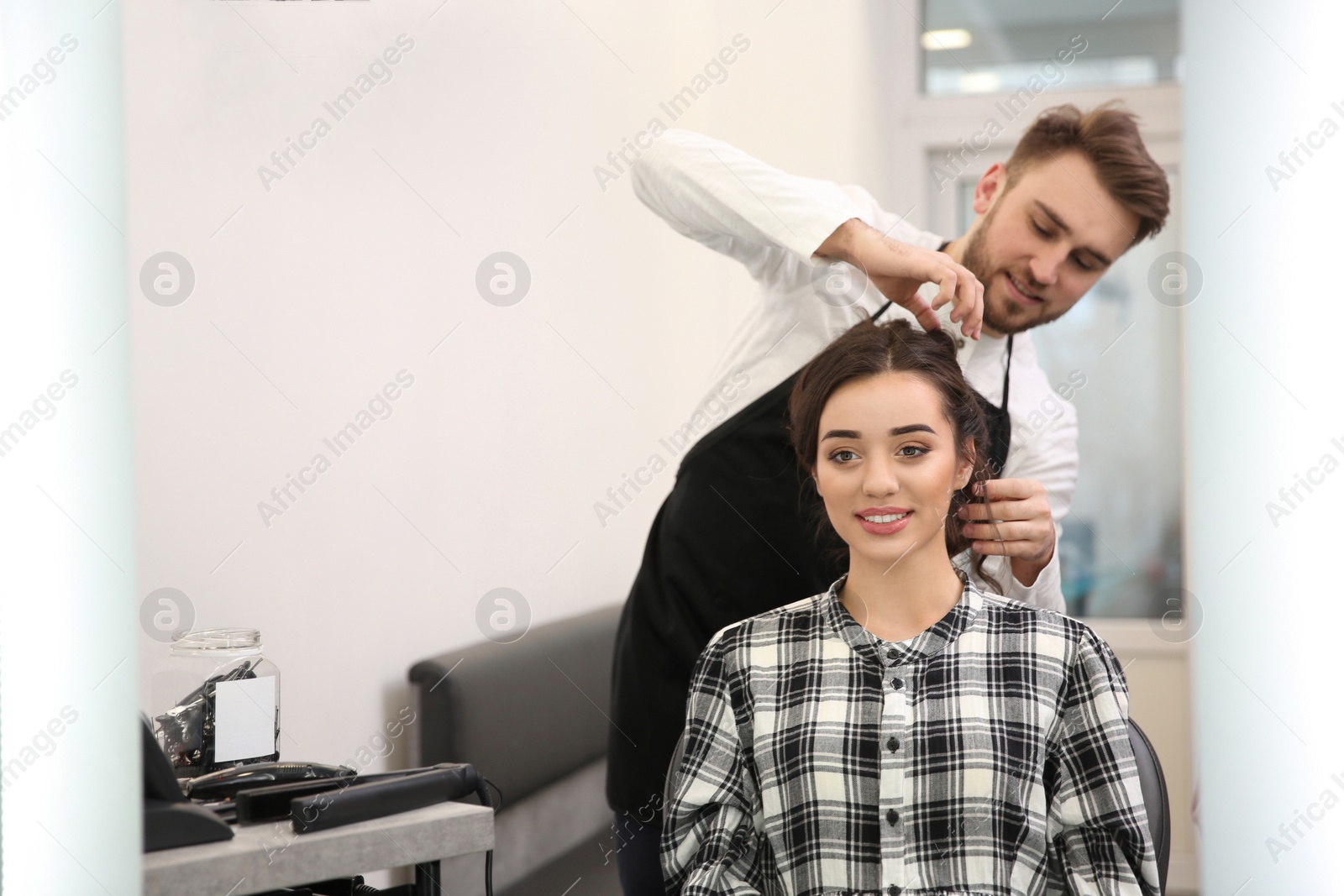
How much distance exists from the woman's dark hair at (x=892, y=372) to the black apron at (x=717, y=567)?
19 cm

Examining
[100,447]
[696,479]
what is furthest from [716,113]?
[100,447]

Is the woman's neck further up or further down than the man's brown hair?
further down

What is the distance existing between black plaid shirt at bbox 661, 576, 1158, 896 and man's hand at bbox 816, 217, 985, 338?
331 mm

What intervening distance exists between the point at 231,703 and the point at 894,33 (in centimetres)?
Result: 175

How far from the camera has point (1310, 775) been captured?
1.10 meters

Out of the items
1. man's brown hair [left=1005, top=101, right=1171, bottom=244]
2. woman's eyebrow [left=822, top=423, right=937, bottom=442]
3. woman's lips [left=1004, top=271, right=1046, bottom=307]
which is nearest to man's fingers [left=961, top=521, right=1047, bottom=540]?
woman's eyebrow [left=822, top=423, right=937, bottom=442]

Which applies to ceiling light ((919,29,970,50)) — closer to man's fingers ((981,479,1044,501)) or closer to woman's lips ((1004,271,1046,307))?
woman's lips ((1004,271,1046,307))

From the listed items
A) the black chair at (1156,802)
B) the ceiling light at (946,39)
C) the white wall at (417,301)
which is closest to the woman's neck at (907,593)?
the black chair at (1156,802)

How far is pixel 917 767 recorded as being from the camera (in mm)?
1092

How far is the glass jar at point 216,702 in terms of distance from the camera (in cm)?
122

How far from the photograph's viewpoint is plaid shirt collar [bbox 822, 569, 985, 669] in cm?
112

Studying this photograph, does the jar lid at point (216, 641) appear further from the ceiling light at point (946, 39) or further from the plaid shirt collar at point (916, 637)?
the ceiling light at point (946, 39)

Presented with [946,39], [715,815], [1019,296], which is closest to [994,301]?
[1019,296]

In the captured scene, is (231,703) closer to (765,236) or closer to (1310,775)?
(765,236)
